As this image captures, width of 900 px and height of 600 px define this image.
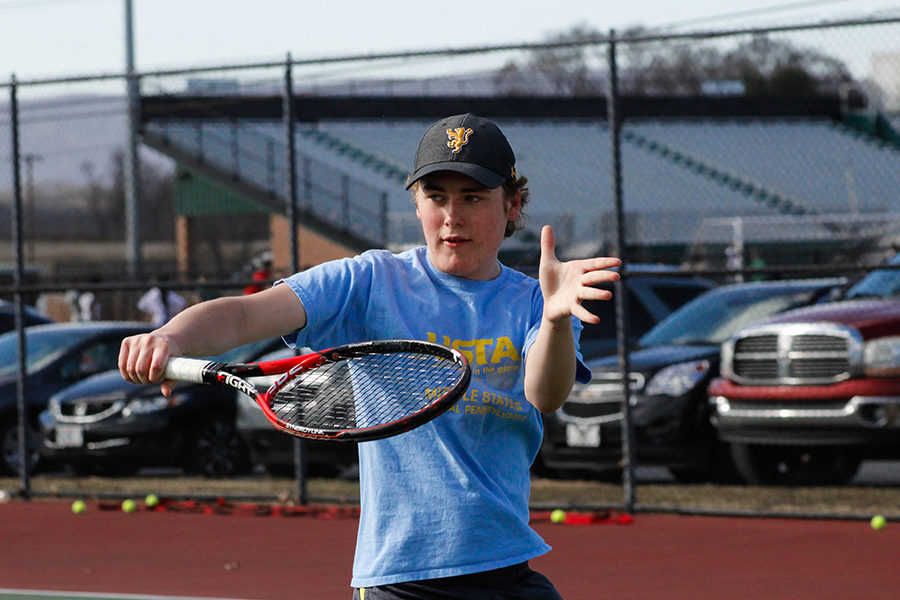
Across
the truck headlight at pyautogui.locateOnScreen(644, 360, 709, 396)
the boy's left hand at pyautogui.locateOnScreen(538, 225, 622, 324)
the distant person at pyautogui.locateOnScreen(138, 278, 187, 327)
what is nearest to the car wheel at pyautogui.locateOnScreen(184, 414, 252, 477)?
the truck headlight at pyautogui.locateOnScreen(644, 360, 709, 396)

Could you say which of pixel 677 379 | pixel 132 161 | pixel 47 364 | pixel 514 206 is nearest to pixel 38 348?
pixel 47 364

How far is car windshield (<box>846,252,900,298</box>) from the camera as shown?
1048cm

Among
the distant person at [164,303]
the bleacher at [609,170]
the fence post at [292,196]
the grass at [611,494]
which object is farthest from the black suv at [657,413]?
the distant person at [164,303]

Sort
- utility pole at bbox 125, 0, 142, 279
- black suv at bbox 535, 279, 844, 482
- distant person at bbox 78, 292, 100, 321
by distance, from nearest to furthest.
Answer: black suv at bbox 535, 279, 844, 482, utility pole at bbox 125, 0, 142, 279, distant person at bbox 78, 292, 100, 321

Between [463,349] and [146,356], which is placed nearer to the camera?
[146,356]

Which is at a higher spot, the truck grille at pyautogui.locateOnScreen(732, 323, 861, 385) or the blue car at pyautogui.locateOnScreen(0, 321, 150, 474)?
the truck grille at pyautogui.locateOnScreen(732, 323, 861, 385)

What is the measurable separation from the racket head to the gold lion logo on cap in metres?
0.50

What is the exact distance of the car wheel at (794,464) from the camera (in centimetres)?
1053

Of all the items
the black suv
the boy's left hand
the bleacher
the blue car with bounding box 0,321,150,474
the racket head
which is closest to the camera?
the boy's left hand

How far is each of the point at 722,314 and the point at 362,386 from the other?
8.73 meters

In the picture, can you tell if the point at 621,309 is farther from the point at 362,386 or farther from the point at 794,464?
the point at 362,386

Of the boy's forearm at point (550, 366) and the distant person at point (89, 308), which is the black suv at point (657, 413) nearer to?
the boy's forearm at point (550, 366)

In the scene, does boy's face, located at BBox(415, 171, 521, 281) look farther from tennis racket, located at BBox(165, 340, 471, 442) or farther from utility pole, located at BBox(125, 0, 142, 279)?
utility pole, located at BBox(125, 0, 142, 279)

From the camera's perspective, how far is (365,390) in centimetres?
311
